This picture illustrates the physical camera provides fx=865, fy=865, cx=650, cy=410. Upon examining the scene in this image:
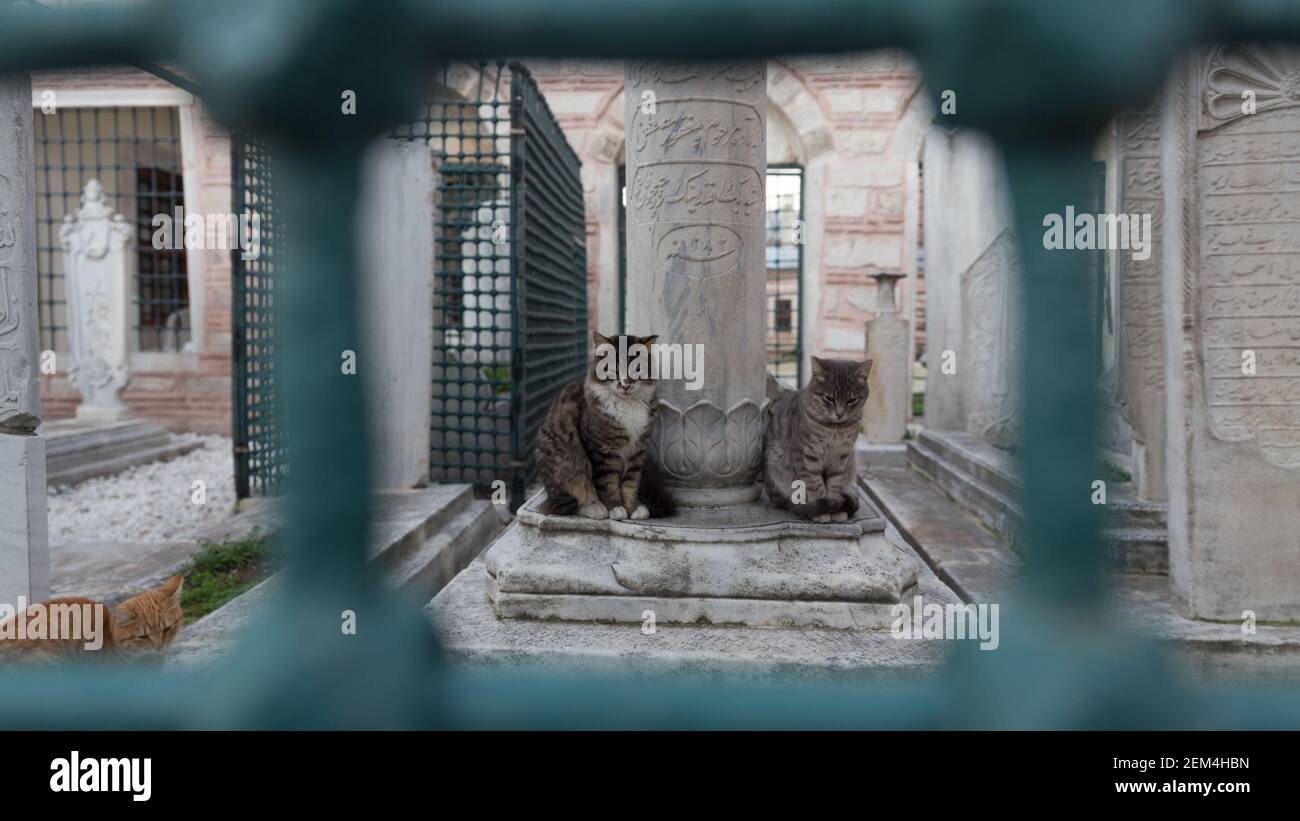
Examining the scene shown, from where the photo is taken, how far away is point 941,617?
3.05 metres

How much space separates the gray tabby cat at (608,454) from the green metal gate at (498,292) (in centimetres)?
226

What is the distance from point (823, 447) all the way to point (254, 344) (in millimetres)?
4413

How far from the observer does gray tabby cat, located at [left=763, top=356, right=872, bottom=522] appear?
3332 mm

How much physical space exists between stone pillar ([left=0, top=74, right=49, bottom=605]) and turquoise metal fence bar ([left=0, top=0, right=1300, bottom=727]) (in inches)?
128

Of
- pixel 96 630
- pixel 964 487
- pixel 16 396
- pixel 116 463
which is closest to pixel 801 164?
pixel 964 487

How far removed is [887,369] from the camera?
7.84 m

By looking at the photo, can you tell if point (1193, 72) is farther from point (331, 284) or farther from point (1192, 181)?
point (331, 284)

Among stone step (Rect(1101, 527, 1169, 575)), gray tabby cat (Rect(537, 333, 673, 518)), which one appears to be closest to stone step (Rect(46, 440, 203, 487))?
gray tabby cat (Rect(537, 333, 673, 518))

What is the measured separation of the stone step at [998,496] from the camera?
3.71 meters

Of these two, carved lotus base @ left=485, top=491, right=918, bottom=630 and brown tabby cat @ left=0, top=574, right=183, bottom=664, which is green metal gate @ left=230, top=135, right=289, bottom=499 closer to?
brown tabby cat @ left=0, top=574, right=183, bottom=664

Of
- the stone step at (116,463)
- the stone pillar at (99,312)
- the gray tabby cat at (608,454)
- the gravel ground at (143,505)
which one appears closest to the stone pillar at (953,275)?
the gray tabby cat at (608,454)

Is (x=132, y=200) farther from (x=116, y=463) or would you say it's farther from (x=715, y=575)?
(x=715, y=575)
